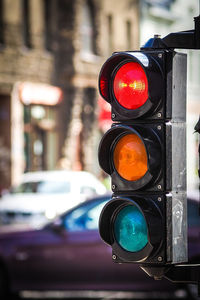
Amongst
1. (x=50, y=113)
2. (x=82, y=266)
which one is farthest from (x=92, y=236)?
(x=50, y=113)

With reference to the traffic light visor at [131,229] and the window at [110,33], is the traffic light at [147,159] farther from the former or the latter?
the window at [110,33]

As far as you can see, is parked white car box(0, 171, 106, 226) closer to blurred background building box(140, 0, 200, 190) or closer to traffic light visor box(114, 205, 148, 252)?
traffic light visor box(114, 205, 148, 252)

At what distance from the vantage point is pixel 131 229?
10.2ft

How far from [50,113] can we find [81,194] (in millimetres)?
12335

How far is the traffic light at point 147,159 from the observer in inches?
118

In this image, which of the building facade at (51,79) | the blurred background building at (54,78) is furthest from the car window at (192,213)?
the building facade at (51,79)

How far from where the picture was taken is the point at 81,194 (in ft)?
65.7

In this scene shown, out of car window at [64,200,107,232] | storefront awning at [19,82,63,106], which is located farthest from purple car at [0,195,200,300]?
storefront awning at [19,82,63,106]

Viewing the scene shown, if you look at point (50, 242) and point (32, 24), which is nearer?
point (50, 242)

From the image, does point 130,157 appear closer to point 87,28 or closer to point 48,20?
point 48,20

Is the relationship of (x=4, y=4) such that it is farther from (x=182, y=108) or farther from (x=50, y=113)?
(x=182, y=108)

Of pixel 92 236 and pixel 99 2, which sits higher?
pixel 99 2

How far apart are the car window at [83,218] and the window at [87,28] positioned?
73.2 ft

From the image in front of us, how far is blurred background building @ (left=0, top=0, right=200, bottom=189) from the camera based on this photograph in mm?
29297
